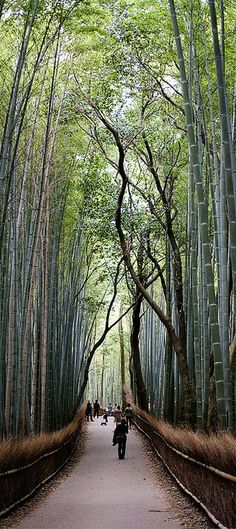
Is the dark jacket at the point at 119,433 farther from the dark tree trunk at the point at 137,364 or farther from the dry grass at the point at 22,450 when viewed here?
the dark tree trunk at the point at 137,364

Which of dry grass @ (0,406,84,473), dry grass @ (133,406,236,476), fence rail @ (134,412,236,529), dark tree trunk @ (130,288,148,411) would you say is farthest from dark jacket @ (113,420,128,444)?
dark tree trunk @ (130,288,148,411)

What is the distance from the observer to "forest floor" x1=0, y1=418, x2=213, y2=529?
4.53m

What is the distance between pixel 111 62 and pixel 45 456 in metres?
5.44

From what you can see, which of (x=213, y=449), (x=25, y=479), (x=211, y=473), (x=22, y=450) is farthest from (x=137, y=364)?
(x=213, y=449)

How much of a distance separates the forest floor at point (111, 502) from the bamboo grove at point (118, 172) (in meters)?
0.82

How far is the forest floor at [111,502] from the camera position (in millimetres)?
4527

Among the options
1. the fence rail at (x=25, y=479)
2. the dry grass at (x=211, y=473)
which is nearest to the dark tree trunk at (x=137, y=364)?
the fence rail at (x=25, y=479)

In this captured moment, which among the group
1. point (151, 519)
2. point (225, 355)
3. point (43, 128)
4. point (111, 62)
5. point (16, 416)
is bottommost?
point (151, 519)

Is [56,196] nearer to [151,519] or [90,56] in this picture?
[90,56]

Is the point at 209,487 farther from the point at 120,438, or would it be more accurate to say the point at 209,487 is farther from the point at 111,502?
the point at 120,438

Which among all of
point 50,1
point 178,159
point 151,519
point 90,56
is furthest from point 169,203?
point 151,519

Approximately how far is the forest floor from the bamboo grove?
2.70ft

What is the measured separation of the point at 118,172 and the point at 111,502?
5879 millimetres

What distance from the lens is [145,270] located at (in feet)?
43.2
